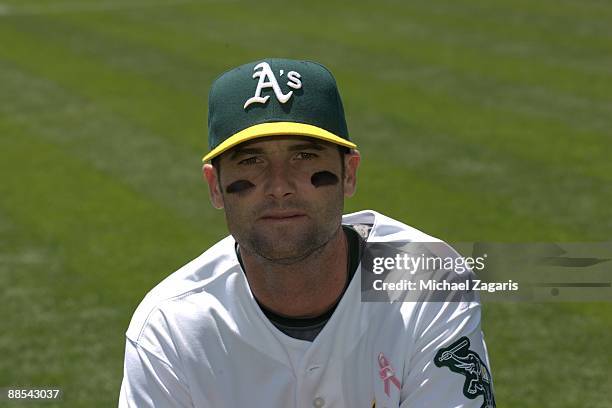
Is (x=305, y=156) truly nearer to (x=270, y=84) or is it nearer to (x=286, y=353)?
(x=270, y=84)

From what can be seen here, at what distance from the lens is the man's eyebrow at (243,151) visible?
3119mm

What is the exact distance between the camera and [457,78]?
12195mm

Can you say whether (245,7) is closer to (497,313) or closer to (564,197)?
(564,197)

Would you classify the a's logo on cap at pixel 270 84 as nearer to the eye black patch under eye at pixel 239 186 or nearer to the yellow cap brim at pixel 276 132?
the yellow cap brim at pixel 276 132

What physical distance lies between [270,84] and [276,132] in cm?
16

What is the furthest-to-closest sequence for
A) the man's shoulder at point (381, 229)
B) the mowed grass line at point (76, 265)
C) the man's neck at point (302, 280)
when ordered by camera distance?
the mowed grass line at point (76, 265) → the man's shoulder at point (381, 229) → the man's neck at point (302, 280)

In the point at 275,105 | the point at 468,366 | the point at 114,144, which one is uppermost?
the point at 114,144

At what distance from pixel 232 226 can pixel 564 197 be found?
5931mm

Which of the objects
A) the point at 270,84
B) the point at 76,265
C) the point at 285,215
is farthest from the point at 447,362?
the point at 76,265

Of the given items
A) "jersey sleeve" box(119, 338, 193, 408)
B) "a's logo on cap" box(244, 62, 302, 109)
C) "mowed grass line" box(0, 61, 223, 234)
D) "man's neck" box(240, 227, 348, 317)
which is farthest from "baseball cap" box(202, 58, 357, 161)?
"mowed grass line" box(0, 61, 223, 234)

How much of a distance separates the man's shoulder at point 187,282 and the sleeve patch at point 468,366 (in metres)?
0.73

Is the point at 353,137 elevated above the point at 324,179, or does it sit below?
above

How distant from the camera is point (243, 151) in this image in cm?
314

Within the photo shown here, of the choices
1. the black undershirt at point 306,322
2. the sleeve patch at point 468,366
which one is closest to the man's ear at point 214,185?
the black undershirt at point 306,322
